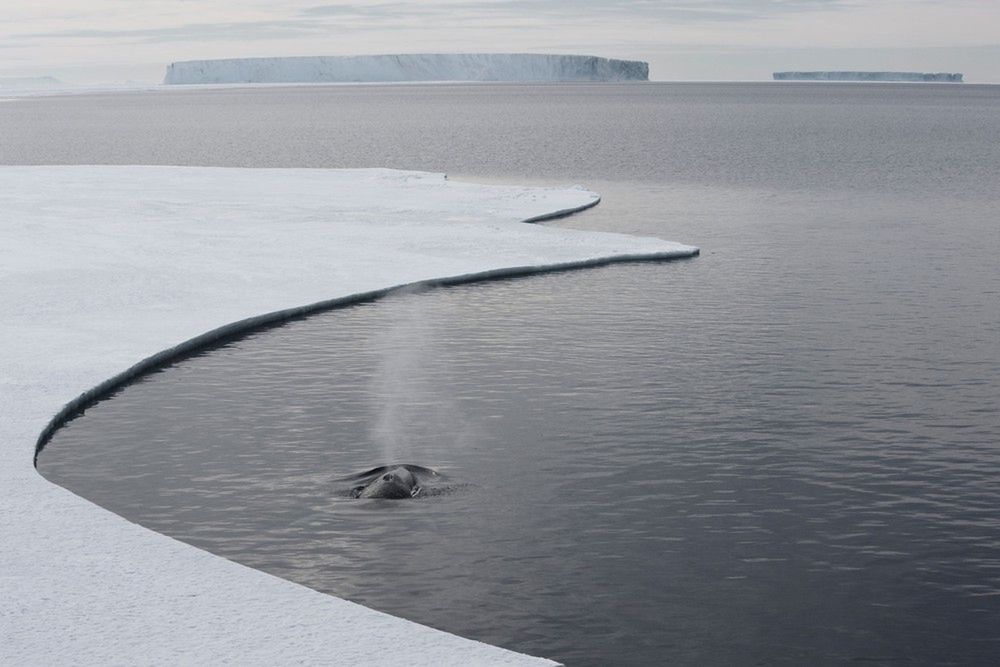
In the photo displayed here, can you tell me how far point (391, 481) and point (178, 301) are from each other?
40.5 feet

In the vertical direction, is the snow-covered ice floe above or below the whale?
above

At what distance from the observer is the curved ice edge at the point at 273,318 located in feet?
65.7

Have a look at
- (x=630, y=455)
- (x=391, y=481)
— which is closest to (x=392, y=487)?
(x=391, y=481)

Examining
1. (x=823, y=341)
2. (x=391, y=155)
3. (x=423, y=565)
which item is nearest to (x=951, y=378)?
(x=823, y=341)

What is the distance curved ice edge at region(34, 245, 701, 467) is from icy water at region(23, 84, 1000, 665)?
0.30m

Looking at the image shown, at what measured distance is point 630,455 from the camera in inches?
715

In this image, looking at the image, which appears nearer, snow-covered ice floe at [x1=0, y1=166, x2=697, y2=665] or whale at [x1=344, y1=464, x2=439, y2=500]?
snow-covered ice floe at [x1=0, y1=166, x2=697, y2=665]

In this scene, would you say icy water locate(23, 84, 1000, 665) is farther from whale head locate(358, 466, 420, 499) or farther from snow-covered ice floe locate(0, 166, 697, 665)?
snow-covered ice floe locate(0, 166, 697, 665)

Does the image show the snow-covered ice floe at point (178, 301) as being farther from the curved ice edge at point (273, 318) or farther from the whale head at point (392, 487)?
the whale head at point (392, 487)

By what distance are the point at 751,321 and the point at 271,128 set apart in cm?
12993

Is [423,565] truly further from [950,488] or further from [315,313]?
[315,313]

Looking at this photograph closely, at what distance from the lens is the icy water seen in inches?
518

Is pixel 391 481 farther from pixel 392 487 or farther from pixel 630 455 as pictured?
pixel 630 455

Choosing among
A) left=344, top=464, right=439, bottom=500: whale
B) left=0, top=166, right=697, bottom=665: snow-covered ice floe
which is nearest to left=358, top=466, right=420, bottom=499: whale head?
left=344, top=464, right=439, bottom=500: whale
